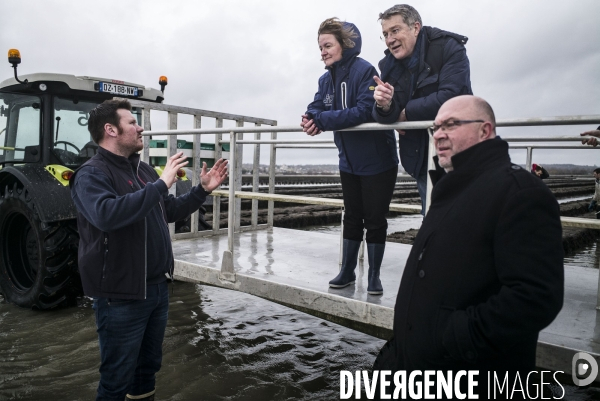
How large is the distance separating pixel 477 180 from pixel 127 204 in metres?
1.52

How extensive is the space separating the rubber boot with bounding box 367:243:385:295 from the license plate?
3797 mm

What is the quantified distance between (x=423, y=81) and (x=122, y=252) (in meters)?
1.87

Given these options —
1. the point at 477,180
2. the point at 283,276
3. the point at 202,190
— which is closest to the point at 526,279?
the point at 477,180

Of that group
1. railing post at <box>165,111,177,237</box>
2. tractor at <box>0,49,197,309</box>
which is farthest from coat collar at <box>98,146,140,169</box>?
tractor at <box>0,49,197,309</box>

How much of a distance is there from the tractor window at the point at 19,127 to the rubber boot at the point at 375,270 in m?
3.93

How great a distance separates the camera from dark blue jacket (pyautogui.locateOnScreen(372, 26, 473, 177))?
2.58m

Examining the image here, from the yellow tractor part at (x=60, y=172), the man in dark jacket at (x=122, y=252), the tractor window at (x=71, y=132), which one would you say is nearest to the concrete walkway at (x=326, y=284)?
the man in dark jacket at (x=122, y=252)

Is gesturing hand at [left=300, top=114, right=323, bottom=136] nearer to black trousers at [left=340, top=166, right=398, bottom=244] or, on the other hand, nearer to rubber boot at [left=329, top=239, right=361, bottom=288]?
black trousers at [left=340, top=166, right=398, bottom=244]

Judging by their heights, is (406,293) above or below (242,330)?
above

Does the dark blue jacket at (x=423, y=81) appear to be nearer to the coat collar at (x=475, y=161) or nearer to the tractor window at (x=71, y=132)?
the coat collar at (x=475, y=161)

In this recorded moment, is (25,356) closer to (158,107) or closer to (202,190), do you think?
(202,190)

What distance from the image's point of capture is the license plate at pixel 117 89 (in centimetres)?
527

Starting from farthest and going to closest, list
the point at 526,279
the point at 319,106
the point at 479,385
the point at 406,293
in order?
the point at 319,106
the point at 406,293
the point at 479,385
the point at 526,279

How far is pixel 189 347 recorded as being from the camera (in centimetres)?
398
